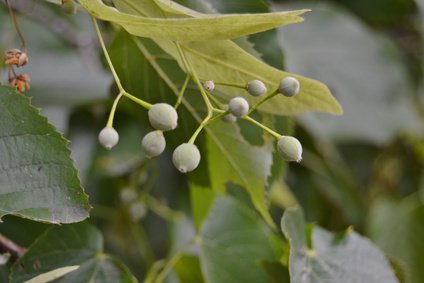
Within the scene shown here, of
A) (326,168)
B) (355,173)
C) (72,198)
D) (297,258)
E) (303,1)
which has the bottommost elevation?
(355,173)

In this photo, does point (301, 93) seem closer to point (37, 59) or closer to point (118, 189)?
point (118, 189)

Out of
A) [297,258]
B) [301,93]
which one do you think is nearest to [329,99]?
[301,93]

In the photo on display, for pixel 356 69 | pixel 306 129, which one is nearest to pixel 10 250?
pixel 306 129

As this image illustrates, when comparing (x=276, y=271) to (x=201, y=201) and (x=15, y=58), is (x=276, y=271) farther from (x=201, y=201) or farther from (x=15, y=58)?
(x=15, y=58)

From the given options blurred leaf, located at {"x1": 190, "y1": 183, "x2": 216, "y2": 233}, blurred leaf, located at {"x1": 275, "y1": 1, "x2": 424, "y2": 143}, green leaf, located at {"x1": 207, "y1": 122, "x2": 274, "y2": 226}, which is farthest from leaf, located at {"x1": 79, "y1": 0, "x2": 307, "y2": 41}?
blurred leaf, located at {"x1": 275, "y1": 1, "x2": 424, "y2": 143}

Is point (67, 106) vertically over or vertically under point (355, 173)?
over

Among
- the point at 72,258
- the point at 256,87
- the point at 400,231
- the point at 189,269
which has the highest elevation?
the point at 256,87
